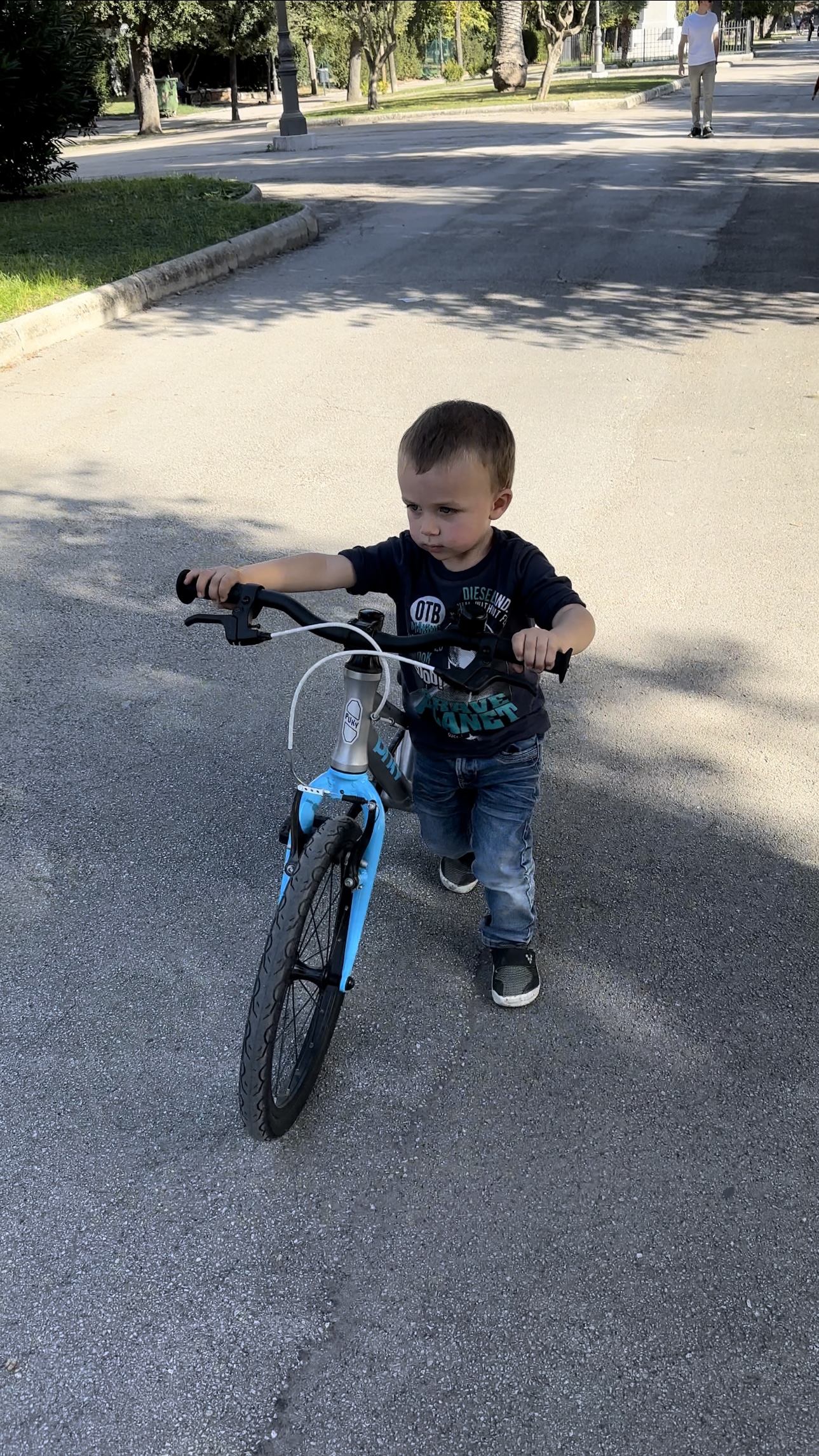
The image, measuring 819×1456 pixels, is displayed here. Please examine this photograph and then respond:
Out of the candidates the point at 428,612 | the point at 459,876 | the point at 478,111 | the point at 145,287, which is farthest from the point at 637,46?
the point at 428,612

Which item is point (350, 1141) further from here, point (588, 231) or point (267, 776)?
Answer: point (588, 231)

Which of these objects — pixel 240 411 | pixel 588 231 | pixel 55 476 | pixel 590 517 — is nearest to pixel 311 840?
pixel 590 517

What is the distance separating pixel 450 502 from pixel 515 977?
1166mm

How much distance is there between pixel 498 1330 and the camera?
2154 millimetres

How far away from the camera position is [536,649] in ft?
6.93

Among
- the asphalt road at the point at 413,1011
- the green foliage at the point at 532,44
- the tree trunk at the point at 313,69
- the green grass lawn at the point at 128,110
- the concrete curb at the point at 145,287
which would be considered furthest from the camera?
the green foliage at the point at 532,44

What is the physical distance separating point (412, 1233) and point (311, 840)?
76cm

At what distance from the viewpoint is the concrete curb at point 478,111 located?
2752 cm

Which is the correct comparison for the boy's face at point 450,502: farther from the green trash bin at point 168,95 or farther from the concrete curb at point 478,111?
the green trash bin at point 168,95

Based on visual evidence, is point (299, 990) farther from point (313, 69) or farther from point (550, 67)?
point (313, 69)

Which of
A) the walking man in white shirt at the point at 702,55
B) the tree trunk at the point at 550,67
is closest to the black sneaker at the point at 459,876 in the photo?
the walking man in white shirt at the point at 702,55

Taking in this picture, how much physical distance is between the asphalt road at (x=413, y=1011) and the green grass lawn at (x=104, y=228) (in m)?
3.31

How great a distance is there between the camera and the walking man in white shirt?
1852cm

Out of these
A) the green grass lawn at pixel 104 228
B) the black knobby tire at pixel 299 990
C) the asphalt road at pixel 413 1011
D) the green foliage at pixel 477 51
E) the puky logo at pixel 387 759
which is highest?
the green foliage at pixel 477 51
